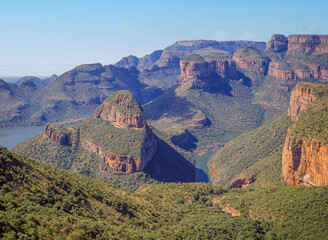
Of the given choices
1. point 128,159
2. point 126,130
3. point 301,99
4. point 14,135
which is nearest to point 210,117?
point 126,130

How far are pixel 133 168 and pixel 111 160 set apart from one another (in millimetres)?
7944

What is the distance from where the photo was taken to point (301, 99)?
90.7 meters

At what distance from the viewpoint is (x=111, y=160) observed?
327ft

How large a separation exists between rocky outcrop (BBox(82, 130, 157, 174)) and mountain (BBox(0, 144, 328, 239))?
28.7m

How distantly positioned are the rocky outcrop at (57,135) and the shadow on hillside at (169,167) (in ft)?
104

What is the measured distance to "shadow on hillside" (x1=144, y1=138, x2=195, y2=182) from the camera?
334 ft

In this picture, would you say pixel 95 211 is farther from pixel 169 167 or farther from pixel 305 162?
pixel 169 167

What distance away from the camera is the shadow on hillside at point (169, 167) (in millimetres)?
101812

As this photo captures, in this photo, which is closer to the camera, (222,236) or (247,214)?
(222,236)

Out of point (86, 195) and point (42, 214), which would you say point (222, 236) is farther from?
point (42, 214)

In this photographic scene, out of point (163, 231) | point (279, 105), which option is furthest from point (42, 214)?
point (279, 105)

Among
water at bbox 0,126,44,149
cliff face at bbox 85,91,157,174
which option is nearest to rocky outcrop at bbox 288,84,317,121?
cliff face at bbox 85,91,157,174

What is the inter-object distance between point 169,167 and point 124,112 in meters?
24.2

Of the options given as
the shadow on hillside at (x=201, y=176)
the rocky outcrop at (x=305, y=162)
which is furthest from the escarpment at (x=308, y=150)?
the shadow on hillside at (x=201, y=176)
